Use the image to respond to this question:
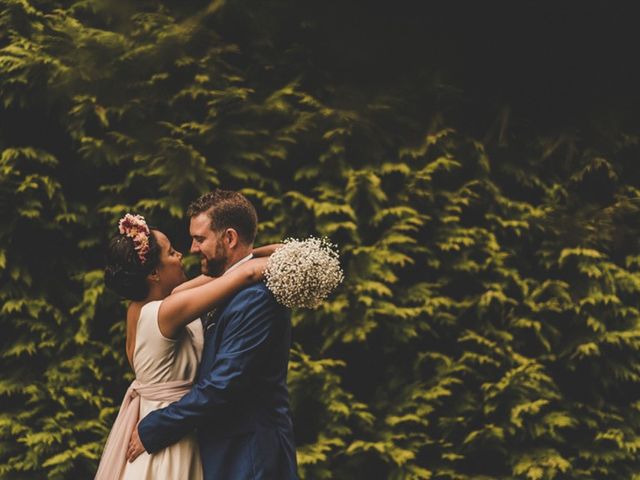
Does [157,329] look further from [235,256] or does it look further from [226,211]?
[226,211]

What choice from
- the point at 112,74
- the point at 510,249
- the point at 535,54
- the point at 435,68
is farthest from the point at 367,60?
the point at 510,249

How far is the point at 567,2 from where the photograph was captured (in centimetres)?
156

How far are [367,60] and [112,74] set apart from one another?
1.05m

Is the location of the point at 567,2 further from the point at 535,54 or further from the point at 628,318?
the point at 628,318

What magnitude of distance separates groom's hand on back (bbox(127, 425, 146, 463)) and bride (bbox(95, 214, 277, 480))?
0.07 ft

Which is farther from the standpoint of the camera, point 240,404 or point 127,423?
point 127,423

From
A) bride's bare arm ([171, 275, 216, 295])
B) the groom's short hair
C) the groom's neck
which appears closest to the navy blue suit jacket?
the groom's neck

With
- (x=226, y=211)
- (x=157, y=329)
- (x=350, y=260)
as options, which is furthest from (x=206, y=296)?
(x=350, y=260)

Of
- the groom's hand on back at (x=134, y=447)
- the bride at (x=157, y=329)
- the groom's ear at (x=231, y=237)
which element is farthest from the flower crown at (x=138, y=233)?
the groom's hand on back at (x=134, y=447)

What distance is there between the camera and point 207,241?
3.01 m

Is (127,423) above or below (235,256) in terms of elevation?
below

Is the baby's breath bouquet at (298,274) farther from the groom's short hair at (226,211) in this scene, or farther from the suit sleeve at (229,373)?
the groom's short hair at (226,211)

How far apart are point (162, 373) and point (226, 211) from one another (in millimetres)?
701

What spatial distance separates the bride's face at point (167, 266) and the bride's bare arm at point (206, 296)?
0.91 ft
